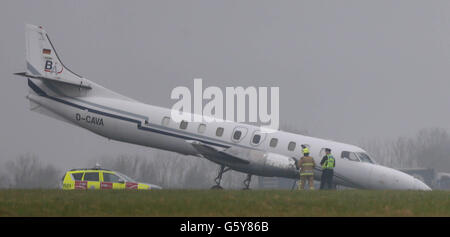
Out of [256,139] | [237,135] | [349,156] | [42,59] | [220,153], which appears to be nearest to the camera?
[220,153]

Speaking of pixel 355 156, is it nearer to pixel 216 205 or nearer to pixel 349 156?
pixel 349 156

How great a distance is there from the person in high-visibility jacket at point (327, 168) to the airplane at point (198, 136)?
2.03m

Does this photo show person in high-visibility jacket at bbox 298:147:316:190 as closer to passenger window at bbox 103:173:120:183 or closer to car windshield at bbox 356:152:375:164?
car windshield at bbox 356:152:375:164

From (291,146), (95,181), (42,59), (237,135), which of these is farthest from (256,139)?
(42,59)

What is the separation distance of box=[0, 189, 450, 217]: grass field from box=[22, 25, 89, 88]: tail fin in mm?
19182

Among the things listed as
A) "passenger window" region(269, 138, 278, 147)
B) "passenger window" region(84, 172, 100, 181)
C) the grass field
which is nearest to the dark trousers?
"passenger window" region(269, 138, 278, 147)

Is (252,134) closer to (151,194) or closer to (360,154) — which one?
(360,154)

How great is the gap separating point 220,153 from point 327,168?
5649 mm

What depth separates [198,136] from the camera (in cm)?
3828

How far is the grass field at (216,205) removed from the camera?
19.3m

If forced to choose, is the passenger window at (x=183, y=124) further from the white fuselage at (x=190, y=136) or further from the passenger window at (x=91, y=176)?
the passenger window at (x=91, y=176)
